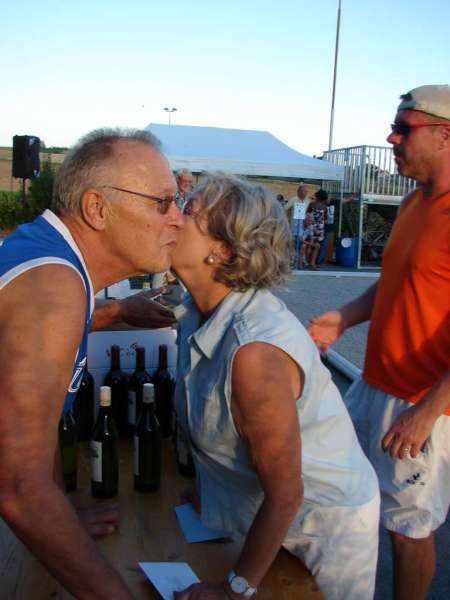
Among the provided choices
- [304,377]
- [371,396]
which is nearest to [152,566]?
[304,377]

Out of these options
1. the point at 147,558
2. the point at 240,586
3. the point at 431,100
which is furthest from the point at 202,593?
the point at 431,100

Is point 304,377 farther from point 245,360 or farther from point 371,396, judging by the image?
point 371,396

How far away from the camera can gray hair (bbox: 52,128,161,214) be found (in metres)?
1.53

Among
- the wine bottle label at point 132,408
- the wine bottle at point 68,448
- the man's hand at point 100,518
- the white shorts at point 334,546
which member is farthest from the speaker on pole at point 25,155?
the white shorts at point 334,546

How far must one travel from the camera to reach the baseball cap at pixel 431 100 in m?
2.39

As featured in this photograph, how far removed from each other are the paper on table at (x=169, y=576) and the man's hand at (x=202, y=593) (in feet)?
0.10

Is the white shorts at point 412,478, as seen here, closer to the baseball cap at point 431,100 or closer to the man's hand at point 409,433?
the man's hand at point 409,433

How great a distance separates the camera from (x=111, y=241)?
61.7 inches

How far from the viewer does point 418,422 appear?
7.36 ft

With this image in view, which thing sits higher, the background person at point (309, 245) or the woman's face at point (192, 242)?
the woman's face at point (192, 242)

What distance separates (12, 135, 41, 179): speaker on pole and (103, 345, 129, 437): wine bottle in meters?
11.5

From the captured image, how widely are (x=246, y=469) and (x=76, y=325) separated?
698mm

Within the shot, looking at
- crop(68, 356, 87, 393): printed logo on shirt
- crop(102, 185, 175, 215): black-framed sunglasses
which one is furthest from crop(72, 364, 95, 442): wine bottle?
crop(102, 185, 175, 215): black-framed sunglasses

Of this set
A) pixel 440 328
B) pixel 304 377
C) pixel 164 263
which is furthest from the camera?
pixel 440 328
